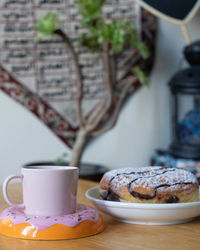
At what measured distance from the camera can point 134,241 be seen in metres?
0.56

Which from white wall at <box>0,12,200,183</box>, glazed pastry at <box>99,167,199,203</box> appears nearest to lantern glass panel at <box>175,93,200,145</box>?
white wall at <box>0,12,200,183</box>

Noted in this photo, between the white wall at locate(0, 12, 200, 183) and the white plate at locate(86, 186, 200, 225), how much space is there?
4.76ft

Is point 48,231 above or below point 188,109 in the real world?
below

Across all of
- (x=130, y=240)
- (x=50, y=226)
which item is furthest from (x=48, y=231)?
(x=130, y=240)

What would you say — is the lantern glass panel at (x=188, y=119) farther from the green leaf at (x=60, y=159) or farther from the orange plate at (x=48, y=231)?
the orange plate at (x=48, y=231)

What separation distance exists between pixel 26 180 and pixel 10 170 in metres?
1.48

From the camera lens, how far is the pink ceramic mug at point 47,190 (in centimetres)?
59

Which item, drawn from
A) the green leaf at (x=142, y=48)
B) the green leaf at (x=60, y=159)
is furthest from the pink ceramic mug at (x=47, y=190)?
the green leaf at (x=142, y=48)

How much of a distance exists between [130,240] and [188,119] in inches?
66.0

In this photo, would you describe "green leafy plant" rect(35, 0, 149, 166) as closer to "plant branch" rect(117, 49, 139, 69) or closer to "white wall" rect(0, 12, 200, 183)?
"plant branch" rect(117, 49, 139, 69)

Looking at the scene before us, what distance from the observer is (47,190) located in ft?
1.94

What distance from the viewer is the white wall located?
2033 millimetres

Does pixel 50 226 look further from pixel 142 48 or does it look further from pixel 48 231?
pixel 142 48

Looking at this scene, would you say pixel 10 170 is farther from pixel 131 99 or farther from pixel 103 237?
pixel 103 237
